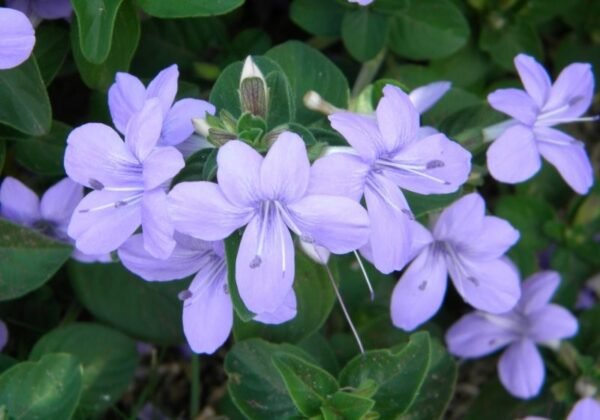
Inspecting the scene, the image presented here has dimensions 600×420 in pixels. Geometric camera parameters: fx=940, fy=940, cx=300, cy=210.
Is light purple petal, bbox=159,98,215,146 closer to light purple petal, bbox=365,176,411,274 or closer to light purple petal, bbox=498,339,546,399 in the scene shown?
light purple petal, bbox=365,176,411,274

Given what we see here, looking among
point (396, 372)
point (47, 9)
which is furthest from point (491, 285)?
point (47, 9)

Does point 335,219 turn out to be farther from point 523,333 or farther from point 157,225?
point 523,333

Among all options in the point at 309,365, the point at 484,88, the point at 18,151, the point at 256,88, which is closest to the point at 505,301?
the point at 309,365

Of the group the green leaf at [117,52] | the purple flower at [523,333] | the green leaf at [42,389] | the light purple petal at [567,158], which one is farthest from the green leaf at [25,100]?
the purple flower at [523,333]

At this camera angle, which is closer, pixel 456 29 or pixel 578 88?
pixel 578 88

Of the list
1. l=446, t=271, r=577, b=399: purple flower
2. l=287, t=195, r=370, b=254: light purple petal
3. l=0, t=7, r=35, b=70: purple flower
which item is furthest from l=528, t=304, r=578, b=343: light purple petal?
l=0, t=7, r=35, b=70: purple flower

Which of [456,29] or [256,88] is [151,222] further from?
[456,29]
